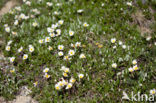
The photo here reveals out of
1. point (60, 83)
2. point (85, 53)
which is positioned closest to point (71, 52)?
point (85, 53)

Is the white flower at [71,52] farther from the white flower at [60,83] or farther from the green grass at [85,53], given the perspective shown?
the white flower at [60,83]

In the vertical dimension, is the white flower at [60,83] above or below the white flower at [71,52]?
below

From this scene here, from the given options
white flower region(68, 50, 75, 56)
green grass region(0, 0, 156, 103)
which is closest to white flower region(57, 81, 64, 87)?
green grass region(0, 0, 156, 103)

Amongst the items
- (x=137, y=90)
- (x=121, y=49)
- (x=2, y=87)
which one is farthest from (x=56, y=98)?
(x=121, y=49)

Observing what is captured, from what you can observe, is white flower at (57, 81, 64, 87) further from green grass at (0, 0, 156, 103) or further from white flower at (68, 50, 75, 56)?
white flower at (68, 50, 75, 56)

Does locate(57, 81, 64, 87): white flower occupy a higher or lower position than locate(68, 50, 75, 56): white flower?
lower

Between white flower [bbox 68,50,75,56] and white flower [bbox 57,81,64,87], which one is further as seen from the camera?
white flower [bbox 68,50,75,56]

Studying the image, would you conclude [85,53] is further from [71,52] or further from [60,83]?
[60,83]

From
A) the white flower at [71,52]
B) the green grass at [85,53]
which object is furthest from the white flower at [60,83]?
the white flower at [71,52]

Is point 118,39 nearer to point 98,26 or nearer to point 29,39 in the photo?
point 98,26
